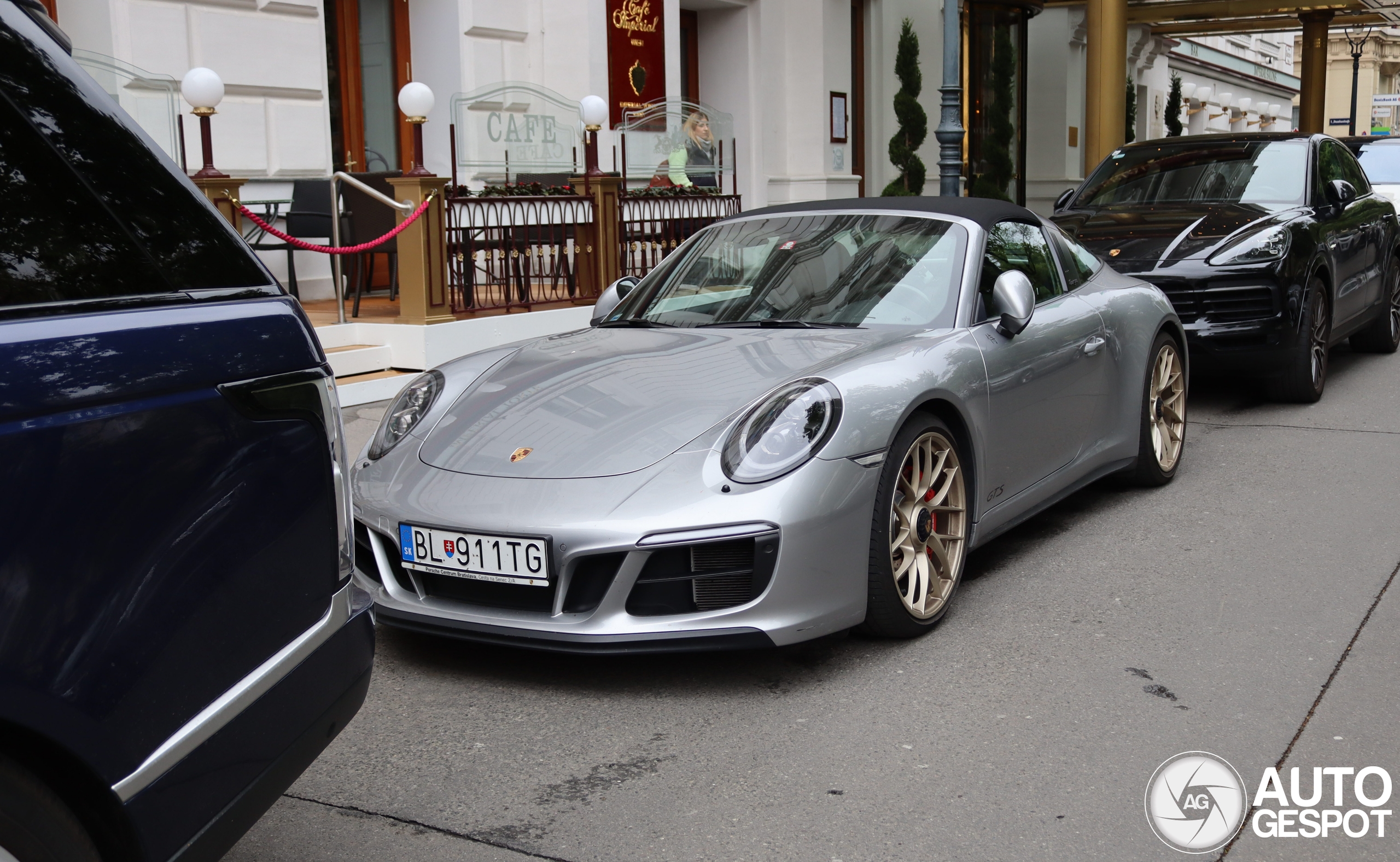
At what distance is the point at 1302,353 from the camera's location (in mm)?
7852

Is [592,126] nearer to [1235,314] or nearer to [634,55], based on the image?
[634,55]

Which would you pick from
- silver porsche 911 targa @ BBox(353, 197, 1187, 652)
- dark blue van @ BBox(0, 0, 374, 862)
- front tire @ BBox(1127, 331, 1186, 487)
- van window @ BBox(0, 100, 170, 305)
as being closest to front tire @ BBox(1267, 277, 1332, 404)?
front tire @ BBox(1127, 331, 1186, 487)

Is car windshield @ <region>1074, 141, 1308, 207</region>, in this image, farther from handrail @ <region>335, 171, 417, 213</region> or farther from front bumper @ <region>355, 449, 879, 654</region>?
front bumper @ <region>355, 449, 879, 654</region>

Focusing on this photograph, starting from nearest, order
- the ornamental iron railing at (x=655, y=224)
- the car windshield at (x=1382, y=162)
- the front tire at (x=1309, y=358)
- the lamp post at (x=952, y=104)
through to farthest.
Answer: the front tire at (x=1309, y=358) → the ornamental iron railing at (x=655, y=224) → the lamp post at (x=952, y=104) → the car windshield at (x=1382, y=162)

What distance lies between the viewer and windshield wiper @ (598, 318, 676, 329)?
5.07 m

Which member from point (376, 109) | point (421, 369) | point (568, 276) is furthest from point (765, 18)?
point (421, 369)

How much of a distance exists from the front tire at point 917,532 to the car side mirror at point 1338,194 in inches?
213

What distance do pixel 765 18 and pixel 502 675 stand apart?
1427 cm

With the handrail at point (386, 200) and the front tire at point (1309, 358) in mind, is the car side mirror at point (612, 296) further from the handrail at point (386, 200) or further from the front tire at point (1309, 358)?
the front tire at point (1309, 358)

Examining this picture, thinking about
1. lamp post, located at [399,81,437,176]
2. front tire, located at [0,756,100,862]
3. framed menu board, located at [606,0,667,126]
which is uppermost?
framed menu board, located at [606,0,667,126]

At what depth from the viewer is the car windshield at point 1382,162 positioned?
49.7 feet

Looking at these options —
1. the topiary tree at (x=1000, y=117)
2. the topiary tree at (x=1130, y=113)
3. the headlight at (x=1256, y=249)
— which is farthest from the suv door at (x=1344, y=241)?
the topiary tree at (x=1130, y=113)

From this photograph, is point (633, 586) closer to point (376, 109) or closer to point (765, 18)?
point (376, 109)

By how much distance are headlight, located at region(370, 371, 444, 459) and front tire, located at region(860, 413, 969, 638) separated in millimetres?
1535
